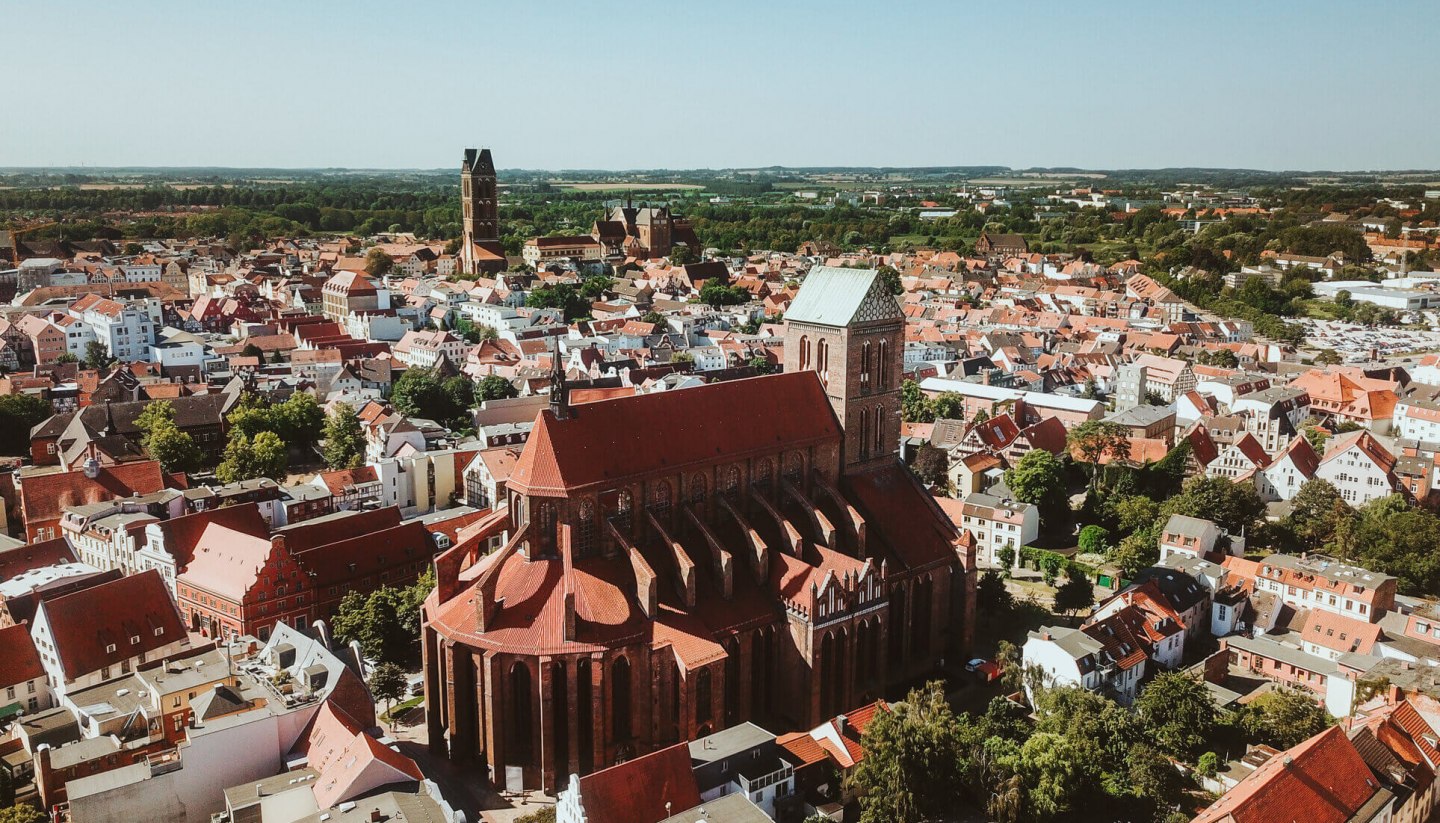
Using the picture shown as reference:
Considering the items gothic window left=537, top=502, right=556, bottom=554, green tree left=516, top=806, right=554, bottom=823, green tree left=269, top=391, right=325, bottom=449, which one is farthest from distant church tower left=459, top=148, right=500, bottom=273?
green tree left=516, top=806, right=554, bottom=823

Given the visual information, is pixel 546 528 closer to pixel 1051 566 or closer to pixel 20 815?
pixel 20 815

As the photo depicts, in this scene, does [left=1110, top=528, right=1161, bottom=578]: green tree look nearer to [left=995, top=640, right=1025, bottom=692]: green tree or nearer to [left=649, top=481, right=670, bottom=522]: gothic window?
[left=995, top=640, right=1025, bottom=692]: green tree

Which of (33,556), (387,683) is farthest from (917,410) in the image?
(33,556)

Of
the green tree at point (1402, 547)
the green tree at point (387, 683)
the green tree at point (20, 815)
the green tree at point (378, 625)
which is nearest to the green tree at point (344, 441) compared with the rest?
the green tree at point (378, 625)

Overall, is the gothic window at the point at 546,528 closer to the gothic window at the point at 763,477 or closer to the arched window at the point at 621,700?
the arched window at the point at 621,700

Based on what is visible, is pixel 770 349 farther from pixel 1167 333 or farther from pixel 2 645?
pixel 2 645

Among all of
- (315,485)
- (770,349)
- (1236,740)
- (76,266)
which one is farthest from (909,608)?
(76,266)
